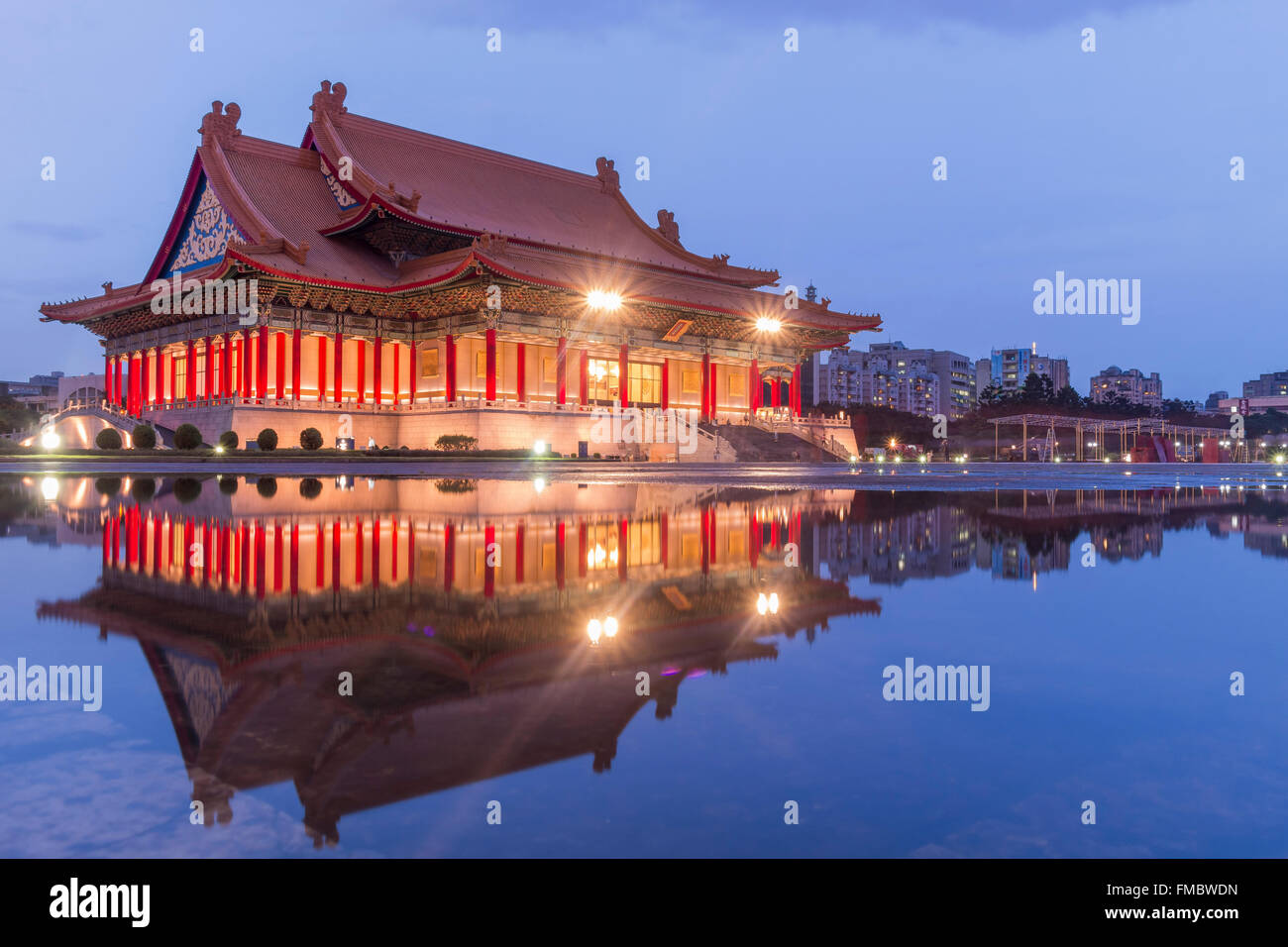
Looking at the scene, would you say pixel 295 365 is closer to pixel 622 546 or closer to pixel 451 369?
pixel 451 369

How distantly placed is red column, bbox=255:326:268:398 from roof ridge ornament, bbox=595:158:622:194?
1009 inches

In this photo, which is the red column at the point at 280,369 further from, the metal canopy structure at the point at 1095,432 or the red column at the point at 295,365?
the metal canopy structure at the point at 1095,432

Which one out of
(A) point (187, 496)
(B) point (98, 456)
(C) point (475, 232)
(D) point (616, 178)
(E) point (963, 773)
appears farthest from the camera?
(D) point (616, 178)

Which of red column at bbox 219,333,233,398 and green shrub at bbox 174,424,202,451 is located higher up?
red column at bbox 219,333,233,398

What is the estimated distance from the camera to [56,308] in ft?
170

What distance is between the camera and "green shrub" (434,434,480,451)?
131 feet

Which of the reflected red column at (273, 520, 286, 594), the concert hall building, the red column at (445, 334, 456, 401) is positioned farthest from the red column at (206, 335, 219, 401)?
the reflected red column at (273, 520, 286, 594)

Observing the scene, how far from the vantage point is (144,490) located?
2039 centimetres

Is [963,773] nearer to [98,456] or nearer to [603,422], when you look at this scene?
[98,456]

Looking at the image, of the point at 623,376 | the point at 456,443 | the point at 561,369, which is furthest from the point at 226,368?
the point at 623,376

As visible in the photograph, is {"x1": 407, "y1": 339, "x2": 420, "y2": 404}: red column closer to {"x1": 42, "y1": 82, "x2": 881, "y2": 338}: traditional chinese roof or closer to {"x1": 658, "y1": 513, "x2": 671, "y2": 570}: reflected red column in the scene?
{"x1": 42, "y1": 82, "x2": 881, "y2": 338}: traditional chinese roof
